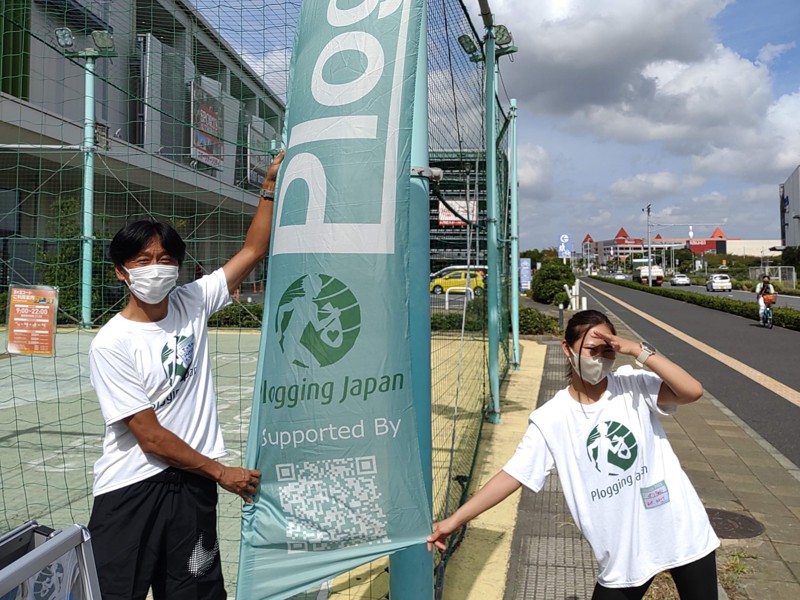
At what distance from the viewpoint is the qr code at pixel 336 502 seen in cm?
195

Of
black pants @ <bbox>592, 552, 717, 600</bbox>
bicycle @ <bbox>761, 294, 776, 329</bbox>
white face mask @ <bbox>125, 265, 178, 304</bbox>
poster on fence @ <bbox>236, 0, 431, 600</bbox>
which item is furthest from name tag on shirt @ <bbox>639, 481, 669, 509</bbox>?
bicycle @ <bbox>761, 294, 776, 329</bbox>

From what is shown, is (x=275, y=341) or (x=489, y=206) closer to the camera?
(x=275, y=341)

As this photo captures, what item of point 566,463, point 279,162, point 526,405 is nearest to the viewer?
point 566,463

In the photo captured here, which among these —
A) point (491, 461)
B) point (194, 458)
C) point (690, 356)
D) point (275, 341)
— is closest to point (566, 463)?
point (275, 341)

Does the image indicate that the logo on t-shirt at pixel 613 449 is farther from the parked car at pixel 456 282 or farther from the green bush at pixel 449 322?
the green bush at pixel 449 322

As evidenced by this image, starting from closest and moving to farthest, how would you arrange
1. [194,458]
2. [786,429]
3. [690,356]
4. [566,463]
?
[194,458], [566,463], [786,429], [690,356]

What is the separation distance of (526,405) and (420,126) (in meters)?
6.28

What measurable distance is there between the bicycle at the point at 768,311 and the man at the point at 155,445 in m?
19.7

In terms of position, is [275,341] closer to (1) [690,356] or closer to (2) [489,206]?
(2) [489,206]

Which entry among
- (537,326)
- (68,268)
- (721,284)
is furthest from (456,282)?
(721,284)

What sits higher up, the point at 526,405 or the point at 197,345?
the point at 197,345

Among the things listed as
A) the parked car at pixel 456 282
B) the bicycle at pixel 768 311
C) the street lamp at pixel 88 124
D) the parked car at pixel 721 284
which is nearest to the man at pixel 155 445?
the street lamp at pixel 88 124

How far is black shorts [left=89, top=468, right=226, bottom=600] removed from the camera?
194cm

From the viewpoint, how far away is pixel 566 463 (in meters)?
2.10
